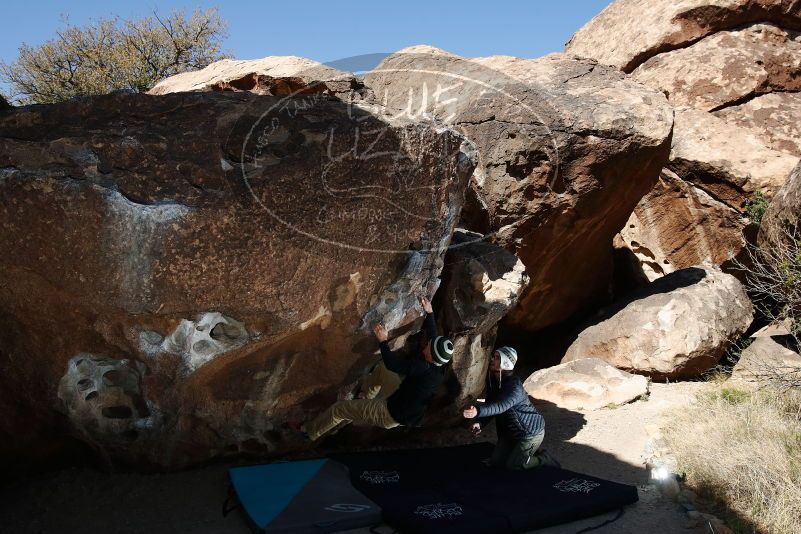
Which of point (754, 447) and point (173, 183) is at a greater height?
point (173, 183)

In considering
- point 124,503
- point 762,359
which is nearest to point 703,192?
point 762,359

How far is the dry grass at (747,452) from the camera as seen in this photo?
3891mm

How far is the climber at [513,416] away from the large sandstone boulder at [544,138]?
184 centimetres

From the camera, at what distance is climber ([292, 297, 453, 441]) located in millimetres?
4094

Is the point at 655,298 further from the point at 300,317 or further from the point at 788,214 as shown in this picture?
the point at 300,317

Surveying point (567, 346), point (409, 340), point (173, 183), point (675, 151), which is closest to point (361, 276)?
point (409, 340)

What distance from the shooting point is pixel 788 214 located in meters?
6.56

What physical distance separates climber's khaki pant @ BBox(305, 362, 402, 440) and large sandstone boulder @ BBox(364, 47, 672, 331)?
2.12 metres

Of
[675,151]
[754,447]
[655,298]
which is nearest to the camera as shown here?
[754,447]

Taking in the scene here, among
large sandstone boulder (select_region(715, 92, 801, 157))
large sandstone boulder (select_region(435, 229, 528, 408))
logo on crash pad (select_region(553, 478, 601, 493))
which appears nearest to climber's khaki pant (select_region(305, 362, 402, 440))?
large sandstone boulder (select_region(435, 229, 528, 408))

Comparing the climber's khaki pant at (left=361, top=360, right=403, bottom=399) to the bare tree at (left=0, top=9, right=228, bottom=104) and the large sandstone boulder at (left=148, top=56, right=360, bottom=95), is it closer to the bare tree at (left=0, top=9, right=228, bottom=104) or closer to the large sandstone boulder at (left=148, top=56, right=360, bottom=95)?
the large sandstone boulder at (left=148, top=56, right=360, bottom=95)

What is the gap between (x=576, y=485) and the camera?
428 cm

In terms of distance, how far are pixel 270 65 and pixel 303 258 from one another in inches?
161

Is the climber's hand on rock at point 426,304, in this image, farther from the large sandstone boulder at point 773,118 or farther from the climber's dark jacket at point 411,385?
the large sandstone boulder at point 773,118
